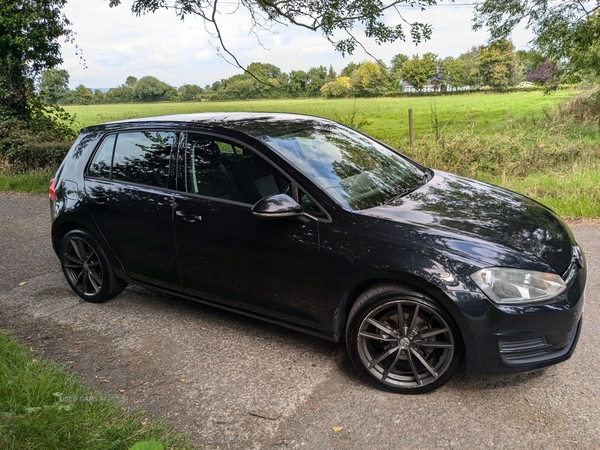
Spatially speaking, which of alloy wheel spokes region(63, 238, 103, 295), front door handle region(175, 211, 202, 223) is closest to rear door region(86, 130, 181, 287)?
front door handle region(175, 211, 202, 223)

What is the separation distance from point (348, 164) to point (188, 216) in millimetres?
1283

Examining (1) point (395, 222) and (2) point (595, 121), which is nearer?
(1) point (395, 222)

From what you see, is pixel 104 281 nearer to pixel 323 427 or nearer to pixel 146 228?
pixel 146 228

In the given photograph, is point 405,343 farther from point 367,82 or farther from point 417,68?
point 417,68

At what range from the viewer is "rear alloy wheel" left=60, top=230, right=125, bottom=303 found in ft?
14.5

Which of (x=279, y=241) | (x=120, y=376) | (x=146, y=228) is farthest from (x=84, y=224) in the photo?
(x=279, y=241)

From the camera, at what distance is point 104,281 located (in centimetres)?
443

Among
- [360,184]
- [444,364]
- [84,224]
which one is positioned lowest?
[444,364]

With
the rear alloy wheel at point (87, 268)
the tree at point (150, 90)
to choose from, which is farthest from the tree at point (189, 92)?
the rear alloy wheel at point (87, 268)

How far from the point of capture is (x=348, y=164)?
371 centimetres

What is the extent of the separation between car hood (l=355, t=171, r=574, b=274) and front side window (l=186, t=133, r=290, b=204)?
728 millimetres

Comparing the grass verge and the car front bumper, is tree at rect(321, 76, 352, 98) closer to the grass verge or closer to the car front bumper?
the car front bumper

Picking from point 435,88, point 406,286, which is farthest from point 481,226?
point 435,88

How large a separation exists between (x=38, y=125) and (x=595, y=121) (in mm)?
16400
